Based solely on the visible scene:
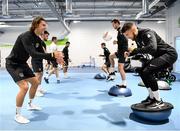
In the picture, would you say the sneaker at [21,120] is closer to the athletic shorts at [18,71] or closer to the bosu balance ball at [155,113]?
the athletic shorts at [18,71]

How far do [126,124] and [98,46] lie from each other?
17.0 metres

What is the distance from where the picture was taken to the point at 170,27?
1462 cm

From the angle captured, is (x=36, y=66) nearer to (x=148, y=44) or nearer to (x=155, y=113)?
→ (x=148, y=44)

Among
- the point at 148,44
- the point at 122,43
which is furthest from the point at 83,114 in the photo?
the point at 122,43

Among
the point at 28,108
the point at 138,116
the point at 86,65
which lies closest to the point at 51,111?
the point at 28,108

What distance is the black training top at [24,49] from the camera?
12.5 ft

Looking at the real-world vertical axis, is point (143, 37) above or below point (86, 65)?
above

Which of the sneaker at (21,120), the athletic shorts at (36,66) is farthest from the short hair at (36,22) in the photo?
the athletic shorts at (36,66)

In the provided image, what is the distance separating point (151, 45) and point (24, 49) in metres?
2.00

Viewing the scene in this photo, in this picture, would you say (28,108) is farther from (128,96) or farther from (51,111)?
(128,96)

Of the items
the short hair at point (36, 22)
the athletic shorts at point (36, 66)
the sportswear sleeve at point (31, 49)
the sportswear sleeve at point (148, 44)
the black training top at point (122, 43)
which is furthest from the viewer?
the black training top at point (122, 43)

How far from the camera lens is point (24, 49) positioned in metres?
4.05

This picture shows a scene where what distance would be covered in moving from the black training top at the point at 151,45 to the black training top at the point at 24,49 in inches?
58.1

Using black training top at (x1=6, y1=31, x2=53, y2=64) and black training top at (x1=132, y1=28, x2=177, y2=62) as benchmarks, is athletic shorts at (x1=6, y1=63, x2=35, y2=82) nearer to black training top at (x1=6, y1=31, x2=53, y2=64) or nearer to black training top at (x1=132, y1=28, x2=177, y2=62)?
black training top at (x1=6, y1=31, x2=53, y2=64)
